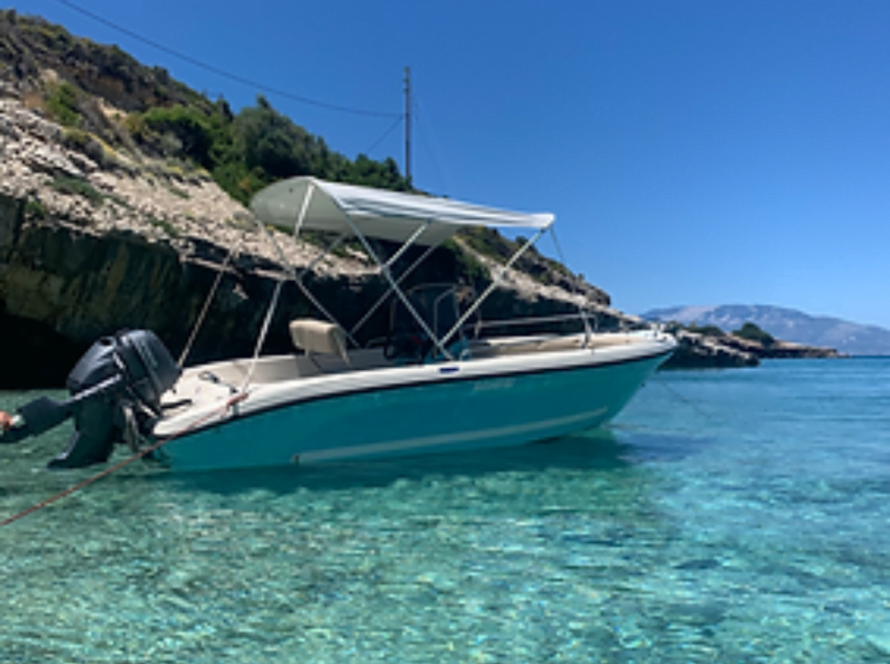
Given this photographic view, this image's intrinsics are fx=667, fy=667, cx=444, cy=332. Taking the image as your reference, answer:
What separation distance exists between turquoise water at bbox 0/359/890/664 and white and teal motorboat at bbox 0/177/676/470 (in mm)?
340

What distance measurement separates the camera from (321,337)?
7.33 meters

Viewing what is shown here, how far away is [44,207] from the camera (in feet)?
49.8

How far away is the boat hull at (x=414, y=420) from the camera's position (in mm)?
6316

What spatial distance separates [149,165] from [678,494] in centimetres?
2168

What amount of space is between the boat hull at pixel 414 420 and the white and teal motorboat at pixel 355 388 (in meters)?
0.01

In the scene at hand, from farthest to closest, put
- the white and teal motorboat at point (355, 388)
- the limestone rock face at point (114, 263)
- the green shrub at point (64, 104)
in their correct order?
the green shrub at point (64, 104), the limestone rock face at point (114, 263), the white and teal motorboat at point (355, 388)

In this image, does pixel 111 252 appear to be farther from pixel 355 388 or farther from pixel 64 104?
pixel 355 388

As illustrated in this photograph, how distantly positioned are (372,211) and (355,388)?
1.82 m

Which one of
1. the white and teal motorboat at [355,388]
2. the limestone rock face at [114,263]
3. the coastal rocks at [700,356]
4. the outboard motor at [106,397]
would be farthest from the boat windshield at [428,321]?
the coastal rocks at [700,356]

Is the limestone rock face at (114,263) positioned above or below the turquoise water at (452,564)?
above

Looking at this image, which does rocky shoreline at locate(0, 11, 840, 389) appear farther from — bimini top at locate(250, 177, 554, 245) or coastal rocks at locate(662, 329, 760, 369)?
coastal rocks at locate(662, 329, 760, 369)

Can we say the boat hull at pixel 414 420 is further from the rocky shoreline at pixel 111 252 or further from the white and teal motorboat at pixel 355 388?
the rocky shoreline at pixel 111 252

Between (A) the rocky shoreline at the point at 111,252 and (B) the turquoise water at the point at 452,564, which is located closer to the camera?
(B) the turquoise water at the point at 452,564

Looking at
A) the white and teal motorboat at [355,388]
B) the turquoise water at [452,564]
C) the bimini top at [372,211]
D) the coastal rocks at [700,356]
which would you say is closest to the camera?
the turquoise water at [452,564]
